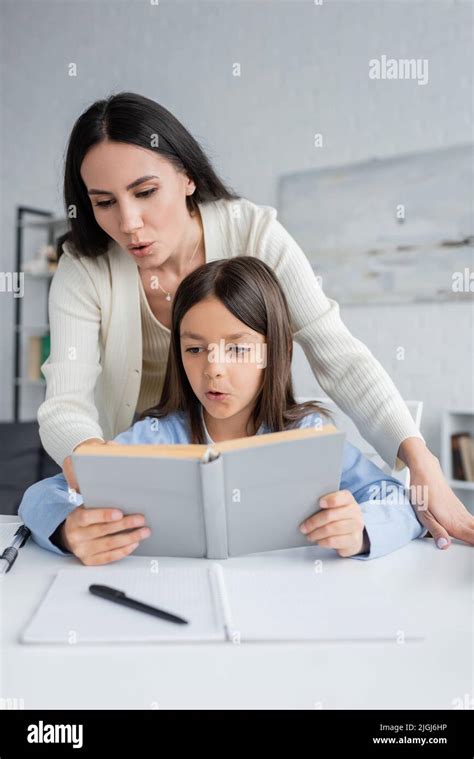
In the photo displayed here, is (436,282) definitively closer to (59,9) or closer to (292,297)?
(292,297)

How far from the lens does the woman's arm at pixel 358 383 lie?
109 cm

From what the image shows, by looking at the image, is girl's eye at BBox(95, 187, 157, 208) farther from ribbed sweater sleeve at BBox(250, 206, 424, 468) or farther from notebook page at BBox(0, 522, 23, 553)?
notebook page at BBox(0, 522, 23, 553)

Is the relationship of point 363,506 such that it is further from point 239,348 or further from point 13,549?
point 13,549

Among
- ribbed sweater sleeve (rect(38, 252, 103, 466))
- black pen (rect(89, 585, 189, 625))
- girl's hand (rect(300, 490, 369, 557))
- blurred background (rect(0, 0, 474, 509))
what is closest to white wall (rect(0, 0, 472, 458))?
blurred background (rect(0, 0, 474, 509))

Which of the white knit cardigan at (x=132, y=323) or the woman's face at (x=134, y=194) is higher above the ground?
the woman's face at (x=134, y=194)

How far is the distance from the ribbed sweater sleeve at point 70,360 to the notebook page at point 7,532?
14 centimetres

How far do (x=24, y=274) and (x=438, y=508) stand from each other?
158 inches

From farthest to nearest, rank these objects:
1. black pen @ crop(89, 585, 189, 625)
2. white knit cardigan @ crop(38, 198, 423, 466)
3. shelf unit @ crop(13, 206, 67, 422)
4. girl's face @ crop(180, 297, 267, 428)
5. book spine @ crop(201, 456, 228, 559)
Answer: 1. shelf unit @ crop(13, 206, 67, 422)
2. white knit cardigan @ crop(38, 198, 423, 466)
3. girl's face @ crop(180, 297, 267, 428)
4. book spine @ crop(201, 456, 228, 559)
5. black pen @ crop(89, 585, 189, 625)

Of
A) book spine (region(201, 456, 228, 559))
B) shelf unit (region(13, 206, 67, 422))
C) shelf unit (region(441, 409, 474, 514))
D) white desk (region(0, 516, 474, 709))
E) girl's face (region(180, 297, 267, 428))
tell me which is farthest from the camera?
shelf unit (region(13, 206, 67, 422))

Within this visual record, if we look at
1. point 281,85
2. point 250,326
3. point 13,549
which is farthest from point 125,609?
point 281,85

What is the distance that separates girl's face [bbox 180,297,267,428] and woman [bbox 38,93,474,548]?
0.53 feet

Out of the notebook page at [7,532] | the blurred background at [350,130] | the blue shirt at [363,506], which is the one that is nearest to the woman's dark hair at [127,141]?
the blue shirt at [363,506]

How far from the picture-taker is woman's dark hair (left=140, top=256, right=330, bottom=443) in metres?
1.31

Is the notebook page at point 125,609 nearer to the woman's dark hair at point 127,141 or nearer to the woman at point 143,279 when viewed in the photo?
the woman at point 143,279
